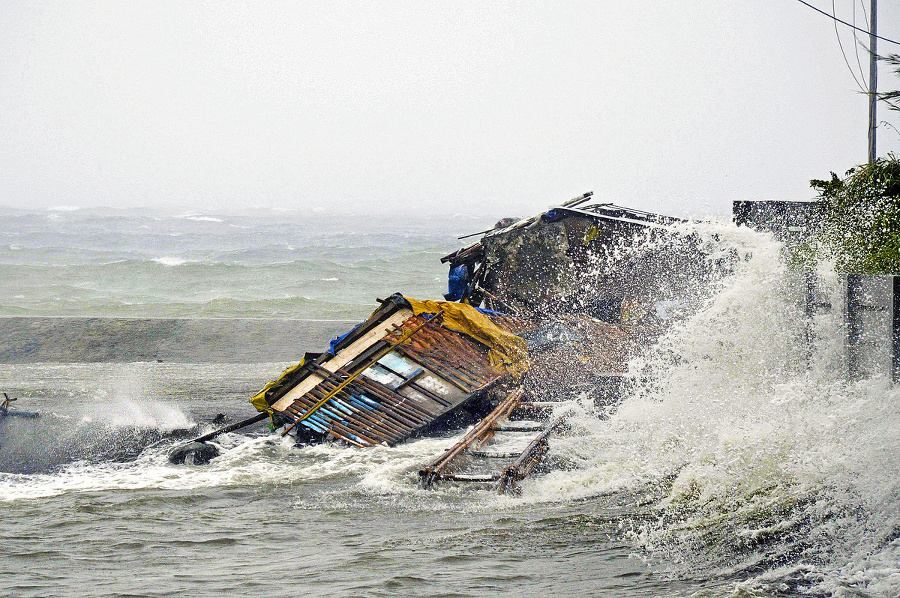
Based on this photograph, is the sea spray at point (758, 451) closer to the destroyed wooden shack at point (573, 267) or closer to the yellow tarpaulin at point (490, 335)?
the yellow tarpaulin at point (490, 335)

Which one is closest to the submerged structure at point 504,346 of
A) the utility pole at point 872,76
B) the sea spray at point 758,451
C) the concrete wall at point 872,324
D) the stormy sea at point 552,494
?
the stormy sea at point 552,494

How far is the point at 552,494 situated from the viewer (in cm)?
677

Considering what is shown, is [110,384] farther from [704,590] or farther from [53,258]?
[53,258]

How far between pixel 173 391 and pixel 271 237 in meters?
50.5

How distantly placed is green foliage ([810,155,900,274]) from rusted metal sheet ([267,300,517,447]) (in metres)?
4.65

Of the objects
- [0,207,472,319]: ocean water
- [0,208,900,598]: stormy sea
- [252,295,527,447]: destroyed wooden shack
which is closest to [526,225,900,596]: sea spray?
[0,208,900,598]: stormy sea

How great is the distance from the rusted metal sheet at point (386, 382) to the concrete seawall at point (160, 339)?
18.9 ft

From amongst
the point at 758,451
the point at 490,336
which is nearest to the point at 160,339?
the point at 490,336

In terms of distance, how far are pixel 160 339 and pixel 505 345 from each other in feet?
29.6

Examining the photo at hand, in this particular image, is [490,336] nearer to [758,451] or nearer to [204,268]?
[758,451]

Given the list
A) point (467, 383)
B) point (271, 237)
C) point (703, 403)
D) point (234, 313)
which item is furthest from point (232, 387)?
point (271, 237)

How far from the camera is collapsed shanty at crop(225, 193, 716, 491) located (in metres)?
9.34

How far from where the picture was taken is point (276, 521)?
21.2ft

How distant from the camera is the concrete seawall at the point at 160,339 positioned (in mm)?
16062
